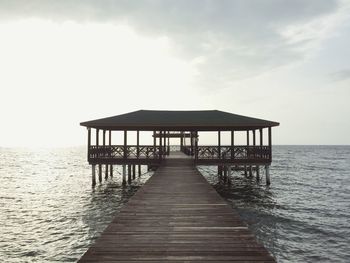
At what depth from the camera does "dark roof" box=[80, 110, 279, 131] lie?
22.9m

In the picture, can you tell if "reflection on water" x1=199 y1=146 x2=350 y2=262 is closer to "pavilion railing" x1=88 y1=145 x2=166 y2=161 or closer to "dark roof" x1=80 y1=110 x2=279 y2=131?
"dark roof" x1=80 y1=110 x2=279 y2=131

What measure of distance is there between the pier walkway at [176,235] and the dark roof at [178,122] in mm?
11839

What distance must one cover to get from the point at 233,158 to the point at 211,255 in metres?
18.1

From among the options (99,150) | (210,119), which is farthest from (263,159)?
(99,150)

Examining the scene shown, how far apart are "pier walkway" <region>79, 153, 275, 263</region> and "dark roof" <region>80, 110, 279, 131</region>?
38.8 ft

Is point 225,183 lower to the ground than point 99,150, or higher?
lower

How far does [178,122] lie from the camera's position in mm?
23781

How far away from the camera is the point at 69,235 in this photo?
13.3m

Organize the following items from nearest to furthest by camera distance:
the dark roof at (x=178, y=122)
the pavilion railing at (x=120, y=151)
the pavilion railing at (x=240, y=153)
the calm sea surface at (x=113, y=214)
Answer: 1. the calm sea surface at (x=113, y=214)
2. the dark roof at (x=178, y=122)
3. the pavilion railing at (x=240, y=153)
4. the pavilion railing at (x=120, y=151)

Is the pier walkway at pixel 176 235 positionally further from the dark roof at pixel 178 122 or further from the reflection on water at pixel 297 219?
the dark roof at pixel 178 122

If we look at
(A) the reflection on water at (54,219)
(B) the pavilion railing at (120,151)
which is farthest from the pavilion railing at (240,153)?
(A) the reflection on water at (54,219)

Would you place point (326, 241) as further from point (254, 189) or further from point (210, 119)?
Result: point (210, 119)

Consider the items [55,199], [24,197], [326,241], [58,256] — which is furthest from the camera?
[24,197]

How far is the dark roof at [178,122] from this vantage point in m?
22.9
